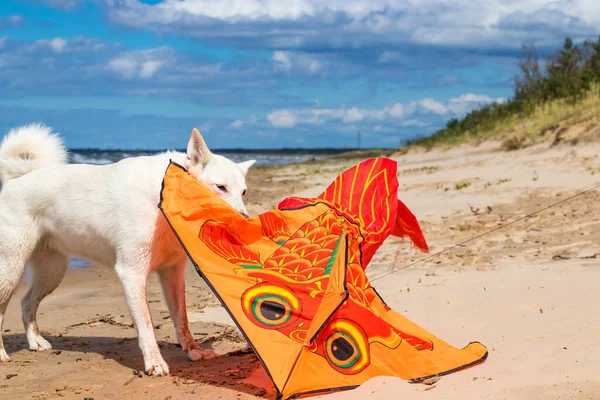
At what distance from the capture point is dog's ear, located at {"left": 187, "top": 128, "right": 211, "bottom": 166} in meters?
5.13

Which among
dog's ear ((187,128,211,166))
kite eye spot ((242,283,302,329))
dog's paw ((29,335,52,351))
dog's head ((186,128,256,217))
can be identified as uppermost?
dog's ear ((187,128,211,166))

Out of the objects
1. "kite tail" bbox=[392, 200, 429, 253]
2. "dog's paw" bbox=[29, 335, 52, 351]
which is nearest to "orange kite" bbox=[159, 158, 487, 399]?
"kite tail" bbox=[392, 200, 429, 253]

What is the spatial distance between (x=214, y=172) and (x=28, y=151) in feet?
6.65

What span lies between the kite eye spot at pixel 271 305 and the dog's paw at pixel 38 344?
8.27 ft

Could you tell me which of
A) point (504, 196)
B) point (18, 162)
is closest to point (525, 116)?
point (504, 196)

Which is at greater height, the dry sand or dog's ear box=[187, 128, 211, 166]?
dog's ear box=[187, 128, 211, 166]

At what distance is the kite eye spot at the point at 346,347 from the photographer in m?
4.48

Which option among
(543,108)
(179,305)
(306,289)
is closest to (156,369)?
(179,305)

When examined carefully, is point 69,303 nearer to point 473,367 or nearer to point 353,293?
point 353,293

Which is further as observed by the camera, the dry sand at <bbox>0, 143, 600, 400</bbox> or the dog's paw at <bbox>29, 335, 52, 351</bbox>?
the dog's paw at <bbox>29, 335, 52, 351</bbox>

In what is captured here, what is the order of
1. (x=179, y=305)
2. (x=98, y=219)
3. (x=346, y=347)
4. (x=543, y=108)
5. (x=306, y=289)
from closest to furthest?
(x=346, y=347) → (x=306, y=289) → (x=98, y=219) → (x=179, y=305) → (x=543, y=108)

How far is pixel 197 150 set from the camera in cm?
521

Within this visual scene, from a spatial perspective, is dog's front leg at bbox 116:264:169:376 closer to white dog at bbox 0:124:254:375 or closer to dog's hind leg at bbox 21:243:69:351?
white dog at bbox 0:124:254:375

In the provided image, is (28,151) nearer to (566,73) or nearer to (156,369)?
(156,369)
